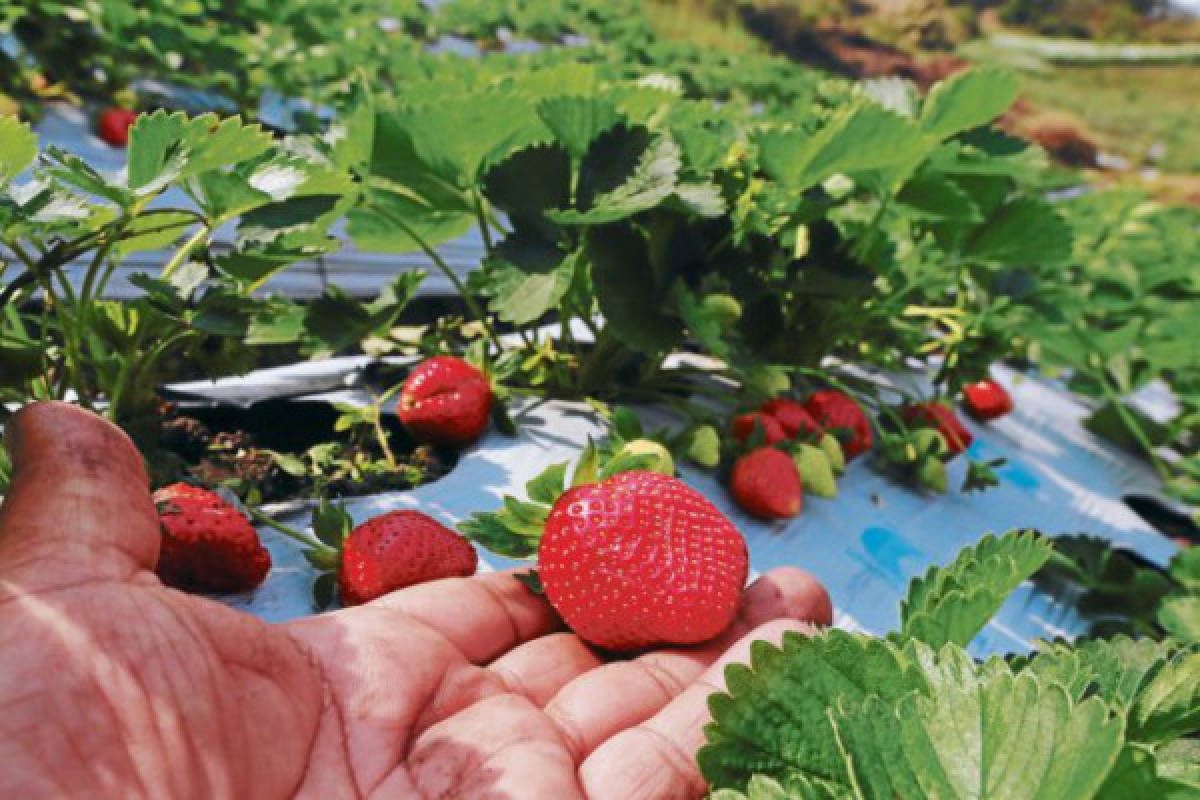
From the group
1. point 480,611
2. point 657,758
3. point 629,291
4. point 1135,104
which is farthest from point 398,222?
A: point 1135,104

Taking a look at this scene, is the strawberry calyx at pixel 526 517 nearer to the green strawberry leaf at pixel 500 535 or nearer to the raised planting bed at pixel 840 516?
the green strawberry leaf at pixel 500 535

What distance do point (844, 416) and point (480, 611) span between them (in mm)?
928

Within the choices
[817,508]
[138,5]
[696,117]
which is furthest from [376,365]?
[138,5]

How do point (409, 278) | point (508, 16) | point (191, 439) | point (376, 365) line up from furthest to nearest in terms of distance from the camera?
point (508, 16) < point (376, 365) < point (409, 278) < point (191, 439)

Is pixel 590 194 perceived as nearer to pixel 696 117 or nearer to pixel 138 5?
pixel 696 117

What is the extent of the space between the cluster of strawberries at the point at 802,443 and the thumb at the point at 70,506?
35.3 inches

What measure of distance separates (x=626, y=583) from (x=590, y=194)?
62 centimetres

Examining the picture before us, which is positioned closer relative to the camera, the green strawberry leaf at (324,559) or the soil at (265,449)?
the green strawberry leaf at (324,559)

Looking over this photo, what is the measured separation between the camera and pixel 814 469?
4.65 feet

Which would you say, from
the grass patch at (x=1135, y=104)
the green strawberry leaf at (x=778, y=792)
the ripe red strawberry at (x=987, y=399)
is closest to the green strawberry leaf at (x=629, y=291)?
the green strawberry leaf at (x=778, y=792)

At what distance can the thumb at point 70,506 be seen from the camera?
2.00ft

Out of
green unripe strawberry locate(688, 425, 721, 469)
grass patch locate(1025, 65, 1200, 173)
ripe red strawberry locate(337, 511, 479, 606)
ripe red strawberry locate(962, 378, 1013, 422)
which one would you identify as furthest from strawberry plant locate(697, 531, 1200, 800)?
→ grass patch locate(1025, 65, 1200, 173)

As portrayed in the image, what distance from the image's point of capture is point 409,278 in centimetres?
140

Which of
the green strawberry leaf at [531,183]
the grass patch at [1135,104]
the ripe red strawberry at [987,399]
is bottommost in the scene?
the grass patch at [1135,104]
